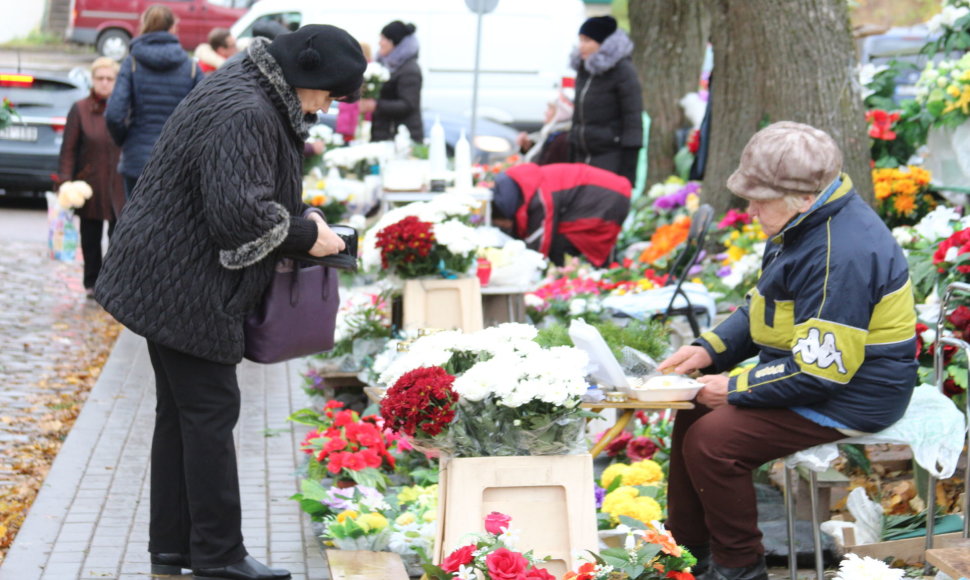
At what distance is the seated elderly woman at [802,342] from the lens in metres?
3.77

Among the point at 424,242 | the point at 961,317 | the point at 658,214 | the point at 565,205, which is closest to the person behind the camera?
the point at 961,317

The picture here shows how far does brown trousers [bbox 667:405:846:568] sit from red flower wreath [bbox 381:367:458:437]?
83 cm

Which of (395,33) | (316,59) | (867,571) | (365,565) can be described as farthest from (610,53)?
(867,571)

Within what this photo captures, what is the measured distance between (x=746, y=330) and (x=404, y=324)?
2.51 meters

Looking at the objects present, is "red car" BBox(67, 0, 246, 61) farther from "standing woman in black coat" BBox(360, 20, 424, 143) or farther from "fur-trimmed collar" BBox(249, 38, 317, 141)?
"fur-trimmed collar" BBox(249, 38, 317, 141)

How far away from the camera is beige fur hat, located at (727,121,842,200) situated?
3.89 metres

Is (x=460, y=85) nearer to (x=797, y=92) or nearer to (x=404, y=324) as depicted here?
(x=797, y=92)

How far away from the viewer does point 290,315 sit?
4.09 m

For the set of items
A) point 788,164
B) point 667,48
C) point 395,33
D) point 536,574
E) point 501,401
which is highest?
point 395,33

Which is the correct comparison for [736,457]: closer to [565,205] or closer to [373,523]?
[373,523]

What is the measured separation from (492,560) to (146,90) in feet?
20.2

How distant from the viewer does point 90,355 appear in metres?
7.96

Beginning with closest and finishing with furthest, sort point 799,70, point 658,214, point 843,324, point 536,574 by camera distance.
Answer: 1. point 536,574
2. point 843,324
3. point 799,70
4. point 658,214

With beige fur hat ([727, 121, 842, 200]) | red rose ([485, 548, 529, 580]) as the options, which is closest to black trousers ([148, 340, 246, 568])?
red rose ([485, 548, 529, 580])
